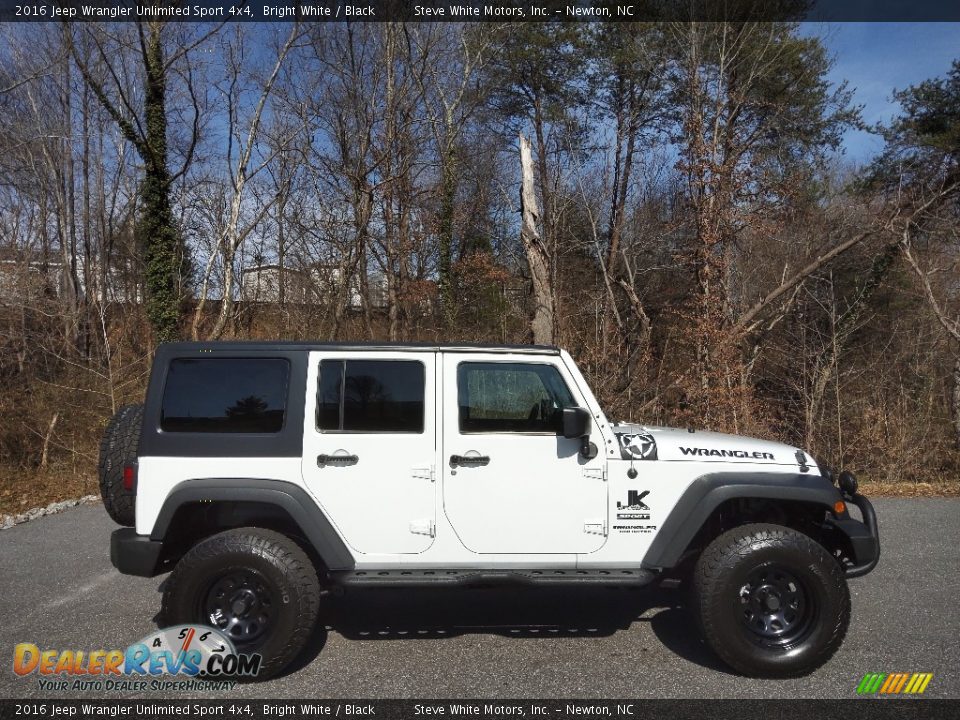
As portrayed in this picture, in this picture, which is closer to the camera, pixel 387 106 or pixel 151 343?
pixel 151 343

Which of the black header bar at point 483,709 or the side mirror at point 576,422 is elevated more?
the side mirror at point 576,422

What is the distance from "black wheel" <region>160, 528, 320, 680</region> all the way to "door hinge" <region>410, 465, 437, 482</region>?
78cm

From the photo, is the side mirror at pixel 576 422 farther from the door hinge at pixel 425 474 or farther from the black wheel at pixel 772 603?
the black wheel at pixel 772 603

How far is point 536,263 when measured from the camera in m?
13.0

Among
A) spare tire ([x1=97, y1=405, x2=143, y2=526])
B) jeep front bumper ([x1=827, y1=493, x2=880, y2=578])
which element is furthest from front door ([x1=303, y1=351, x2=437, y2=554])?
jeep front bumper ([x1=827, y1=493, x2=880, y2=578])

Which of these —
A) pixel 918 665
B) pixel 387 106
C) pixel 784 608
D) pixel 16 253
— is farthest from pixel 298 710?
pixel 16 253

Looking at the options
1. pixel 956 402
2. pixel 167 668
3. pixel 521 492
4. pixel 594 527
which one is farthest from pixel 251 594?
pixel 956 402

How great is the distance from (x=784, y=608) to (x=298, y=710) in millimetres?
2715

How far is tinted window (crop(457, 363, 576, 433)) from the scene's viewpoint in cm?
434

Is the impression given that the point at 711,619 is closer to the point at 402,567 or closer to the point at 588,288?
the point at 402,567

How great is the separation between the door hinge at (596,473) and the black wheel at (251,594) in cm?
165

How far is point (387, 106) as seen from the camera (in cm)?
1970

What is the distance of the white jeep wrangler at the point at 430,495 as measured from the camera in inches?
162

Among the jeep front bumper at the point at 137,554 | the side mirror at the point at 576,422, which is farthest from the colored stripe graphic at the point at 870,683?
the jeep front bumper at the point at 137,554
